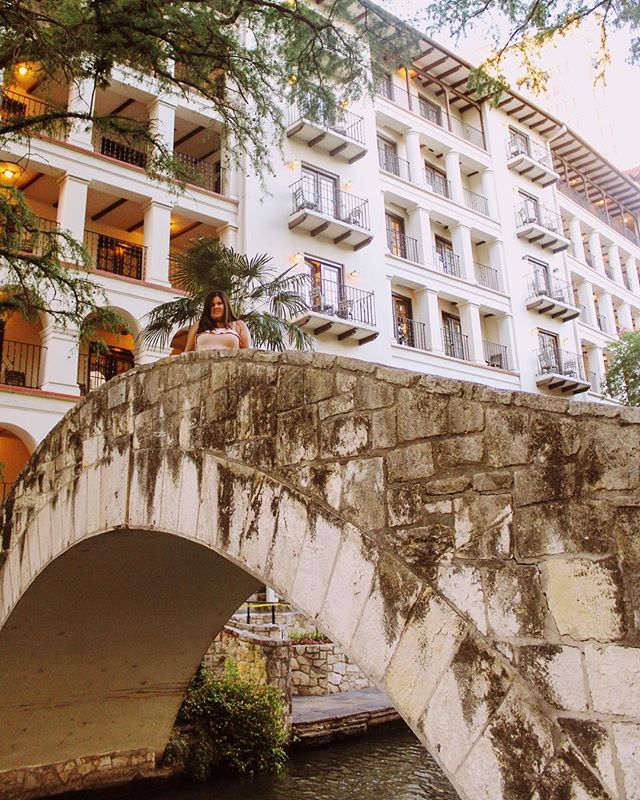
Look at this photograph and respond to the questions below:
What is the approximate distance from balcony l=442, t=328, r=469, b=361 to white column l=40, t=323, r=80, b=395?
491 inches

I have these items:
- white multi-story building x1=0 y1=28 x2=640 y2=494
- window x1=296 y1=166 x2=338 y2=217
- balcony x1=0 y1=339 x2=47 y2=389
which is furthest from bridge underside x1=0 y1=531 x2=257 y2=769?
window x1=296 y1=166 x2=338 y2=217

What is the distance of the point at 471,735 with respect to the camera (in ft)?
9.86

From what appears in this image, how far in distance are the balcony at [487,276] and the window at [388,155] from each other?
4697 millimetres

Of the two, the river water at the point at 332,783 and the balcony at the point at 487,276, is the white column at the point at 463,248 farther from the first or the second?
the river water at the point at 332,783

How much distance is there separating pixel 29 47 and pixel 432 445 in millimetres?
7767

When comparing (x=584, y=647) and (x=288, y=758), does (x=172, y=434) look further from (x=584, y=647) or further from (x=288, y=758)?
(x=288, y=758)

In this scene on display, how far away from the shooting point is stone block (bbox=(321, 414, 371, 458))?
12.5ft

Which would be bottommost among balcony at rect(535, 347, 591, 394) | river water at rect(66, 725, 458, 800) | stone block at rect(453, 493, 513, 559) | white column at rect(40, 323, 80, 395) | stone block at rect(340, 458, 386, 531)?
river water at rect(66, 725, 458, 800)

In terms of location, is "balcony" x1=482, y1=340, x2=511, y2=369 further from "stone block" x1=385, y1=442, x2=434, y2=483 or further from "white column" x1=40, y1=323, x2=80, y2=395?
"stone block" x1=385, y1=442, x2=434, y2=483

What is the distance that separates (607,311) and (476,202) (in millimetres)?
9422

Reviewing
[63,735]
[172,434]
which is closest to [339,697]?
[63,735]

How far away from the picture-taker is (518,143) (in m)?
28.7

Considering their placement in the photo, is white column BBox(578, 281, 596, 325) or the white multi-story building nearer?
the white multi-story building

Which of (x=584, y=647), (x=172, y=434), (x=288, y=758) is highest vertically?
(x=172, y=434)
